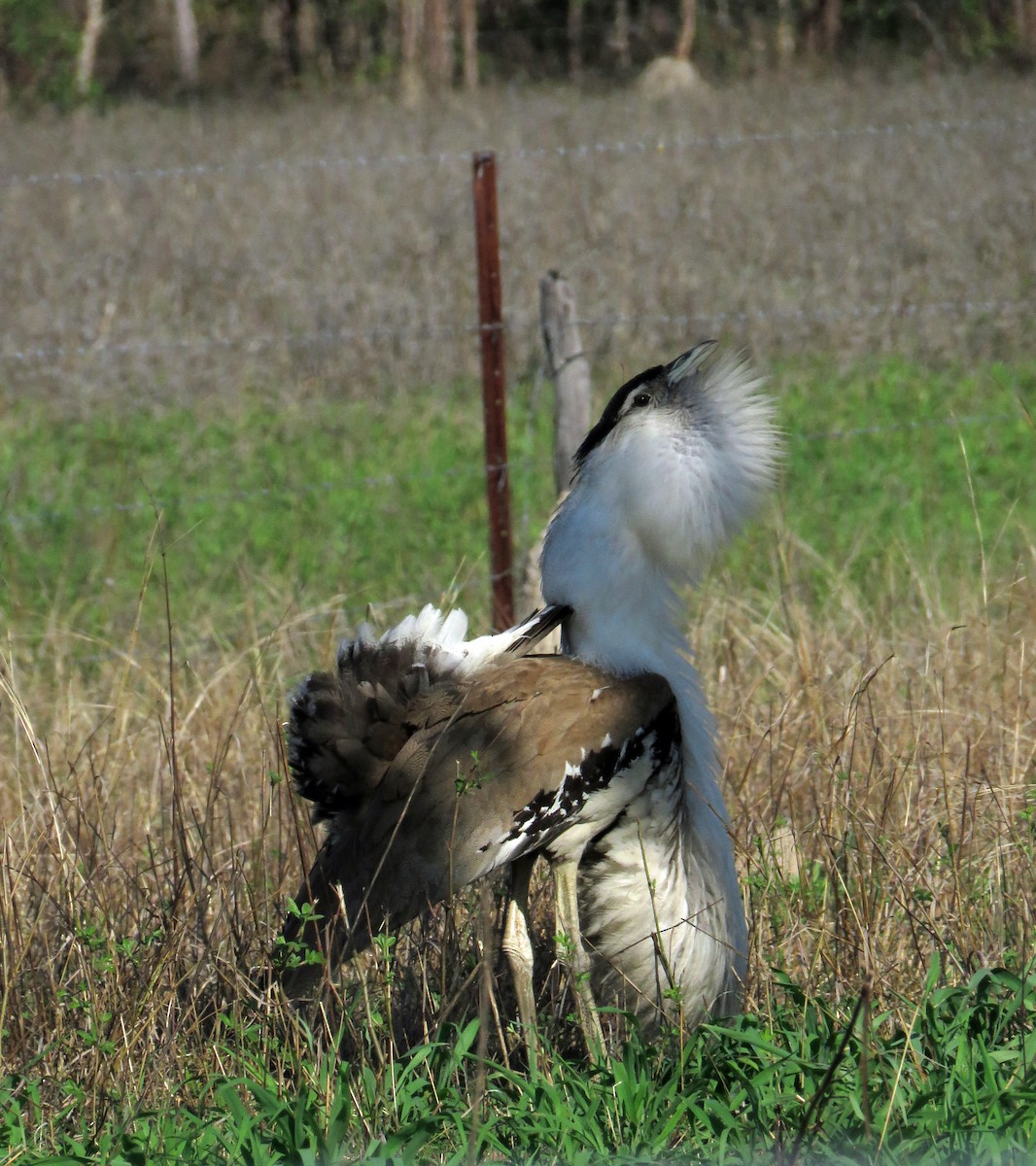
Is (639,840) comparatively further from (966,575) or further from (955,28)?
(955,28)

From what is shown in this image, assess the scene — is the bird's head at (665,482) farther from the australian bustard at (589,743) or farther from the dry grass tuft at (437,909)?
the dry grass tuft at (437,909)

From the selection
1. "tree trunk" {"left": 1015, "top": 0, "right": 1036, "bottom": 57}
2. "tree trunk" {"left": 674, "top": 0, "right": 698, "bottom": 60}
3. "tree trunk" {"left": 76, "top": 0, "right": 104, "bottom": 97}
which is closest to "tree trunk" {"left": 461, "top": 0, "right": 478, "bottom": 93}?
"tree trunk" {"left": 674, "top": 0, "right": 698, "bottom": 60}

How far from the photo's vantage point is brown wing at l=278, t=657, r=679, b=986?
125 inches

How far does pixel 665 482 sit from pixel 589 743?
0.57m

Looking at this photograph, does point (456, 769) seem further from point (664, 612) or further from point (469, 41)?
point (469, 41)

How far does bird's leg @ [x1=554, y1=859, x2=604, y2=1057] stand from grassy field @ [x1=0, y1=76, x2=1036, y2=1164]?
155mm

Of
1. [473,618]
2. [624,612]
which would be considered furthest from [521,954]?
[473,618]

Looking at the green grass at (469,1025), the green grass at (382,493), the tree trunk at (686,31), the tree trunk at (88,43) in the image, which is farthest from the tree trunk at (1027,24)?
the green grass at (469,1025)

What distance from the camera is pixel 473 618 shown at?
602cm

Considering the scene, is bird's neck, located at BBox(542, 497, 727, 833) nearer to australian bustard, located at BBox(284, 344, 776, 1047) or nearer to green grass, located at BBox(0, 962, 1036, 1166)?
australian bustard, located at BBox(284, 344, 776, 1047)

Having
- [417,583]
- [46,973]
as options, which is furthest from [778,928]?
[417,583]

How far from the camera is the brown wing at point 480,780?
3.16m

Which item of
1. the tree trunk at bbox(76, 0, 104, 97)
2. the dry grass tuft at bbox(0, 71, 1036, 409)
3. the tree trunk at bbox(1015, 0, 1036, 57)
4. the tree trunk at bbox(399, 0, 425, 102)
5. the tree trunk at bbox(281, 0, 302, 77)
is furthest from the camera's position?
the tree trunk at bbox(281, 0, 302, 77)

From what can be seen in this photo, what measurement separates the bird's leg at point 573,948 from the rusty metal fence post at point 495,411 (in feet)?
8.14
